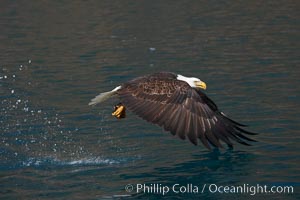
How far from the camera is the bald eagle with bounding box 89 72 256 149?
788cm

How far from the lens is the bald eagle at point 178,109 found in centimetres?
788

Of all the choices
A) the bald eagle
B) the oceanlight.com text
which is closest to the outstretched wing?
the bald eagle

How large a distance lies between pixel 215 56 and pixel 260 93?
299 centimetres

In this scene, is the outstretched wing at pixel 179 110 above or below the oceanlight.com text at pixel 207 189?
above

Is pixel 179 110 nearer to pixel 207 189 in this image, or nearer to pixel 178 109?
pixel 178 109

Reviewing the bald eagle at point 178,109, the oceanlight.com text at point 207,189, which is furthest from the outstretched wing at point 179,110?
the oceanlight.com text at point 207,189

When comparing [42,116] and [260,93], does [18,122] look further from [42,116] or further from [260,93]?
[260,93]

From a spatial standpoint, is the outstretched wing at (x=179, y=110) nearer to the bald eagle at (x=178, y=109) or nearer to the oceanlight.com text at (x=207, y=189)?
the bald eagle at (x=178, y=109)

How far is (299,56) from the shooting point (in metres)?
14.0

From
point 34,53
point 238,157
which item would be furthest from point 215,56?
point 238,157

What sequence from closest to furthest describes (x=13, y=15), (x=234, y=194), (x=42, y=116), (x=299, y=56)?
(x=234, y=194) → (x=42, y=116) → (x=299, y=56) → (x=13, y=15)

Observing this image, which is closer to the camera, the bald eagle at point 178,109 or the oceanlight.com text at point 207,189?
the oceanlight.com text at point 207,189

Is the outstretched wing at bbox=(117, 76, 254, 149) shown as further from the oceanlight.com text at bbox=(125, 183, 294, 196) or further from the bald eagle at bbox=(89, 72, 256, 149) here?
the oceanlight.com text at bbox=(125, 183, 294, 196)

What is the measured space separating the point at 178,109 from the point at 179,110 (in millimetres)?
22
